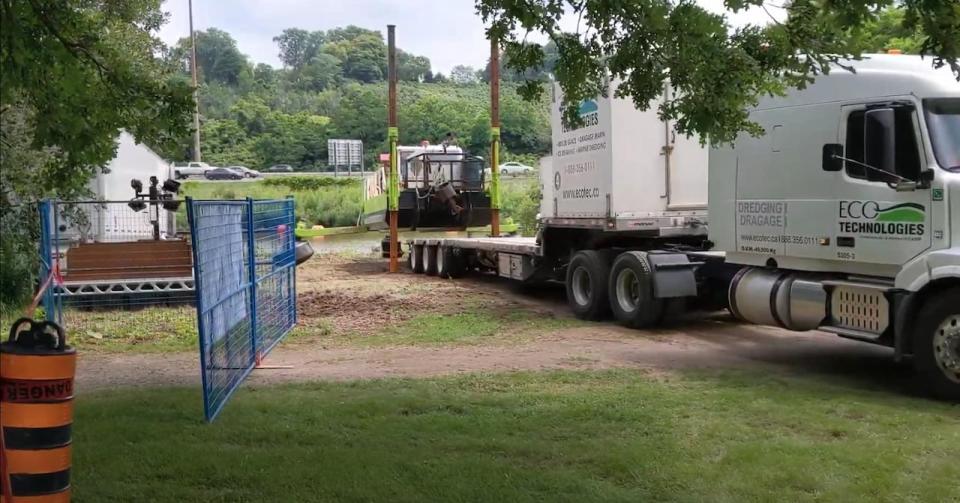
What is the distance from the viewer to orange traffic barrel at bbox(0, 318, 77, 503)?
395cm

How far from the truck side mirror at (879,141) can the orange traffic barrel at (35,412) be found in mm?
6876

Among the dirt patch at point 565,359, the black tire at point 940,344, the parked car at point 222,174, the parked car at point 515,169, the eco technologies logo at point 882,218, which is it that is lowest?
→ the dirt patch at point 565,359

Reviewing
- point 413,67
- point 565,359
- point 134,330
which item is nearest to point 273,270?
point 565,359

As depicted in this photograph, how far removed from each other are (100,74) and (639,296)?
729cm

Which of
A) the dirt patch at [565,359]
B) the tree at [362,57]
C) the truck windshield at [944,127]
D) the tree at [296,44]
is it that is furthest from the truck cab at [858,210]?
the tree at [296,44]

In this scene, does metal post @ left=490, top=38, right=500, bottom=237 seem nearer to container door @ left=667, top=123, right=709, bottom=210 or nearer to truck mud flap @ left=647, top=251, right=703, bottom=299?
container door @ left=667, top=123, right=709, bottom=210

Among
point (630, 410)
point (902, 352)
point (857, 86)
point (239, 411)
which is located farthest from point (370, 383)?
point (857, 86)

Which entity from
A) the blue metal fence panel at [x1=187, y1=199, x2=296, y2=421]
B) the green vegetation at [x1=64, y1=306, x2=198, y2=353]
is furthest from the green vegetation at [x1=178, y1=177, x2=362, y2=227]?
the blue metal fence panel at [x1=187, y1=199, x2=296, y2=421]

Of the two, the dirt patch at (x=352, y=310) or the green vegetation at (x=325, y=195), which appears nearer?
the dirt patch at (x=352, y=310)

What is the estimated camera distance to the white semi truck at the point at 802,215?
755cm

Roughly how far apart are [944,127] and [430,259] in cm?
1265

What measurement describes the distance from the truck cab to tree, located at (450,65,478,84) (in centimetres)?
11623

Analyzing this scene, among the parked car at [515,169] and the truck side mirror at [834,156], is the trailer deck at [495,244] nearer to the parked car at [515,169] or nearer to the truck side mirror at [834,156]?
the truck side mirror at [834,156]

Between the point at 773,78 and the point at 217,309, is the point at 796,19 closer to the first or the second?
the point at 773,78
